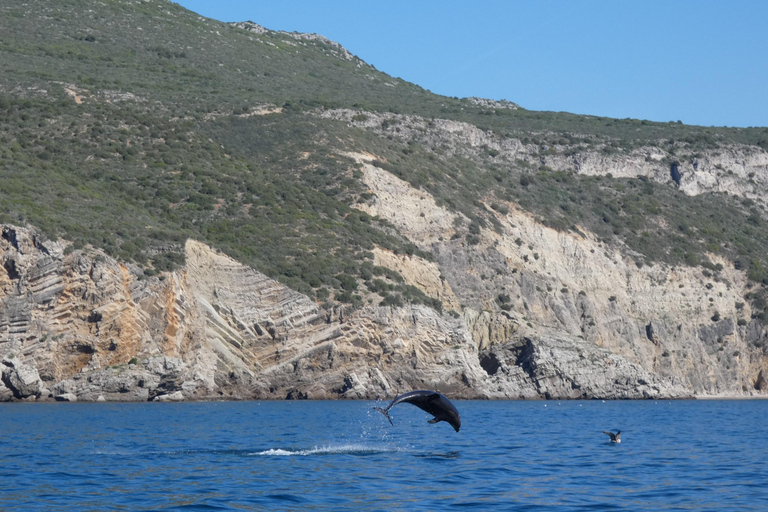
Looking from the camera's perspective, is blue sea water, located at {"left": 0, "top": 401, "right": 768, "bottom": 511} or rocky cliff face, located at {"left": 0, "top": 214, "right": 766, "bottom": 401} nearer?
blue sea water, located at {"left": 0, "top": 401, "right": 768, "bottom": 511}

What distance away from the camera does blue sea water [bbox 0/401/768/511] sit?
1756cm

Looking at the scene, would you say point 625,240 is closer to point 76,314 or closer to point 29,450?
point 76,314

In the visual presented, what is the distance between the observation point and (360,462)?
76.8ft

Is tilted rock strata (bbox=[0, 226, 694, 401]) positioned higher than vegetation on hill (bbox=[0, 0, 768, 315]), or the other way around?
vegetation on hill (bbox=[0, 0, 768, 315])

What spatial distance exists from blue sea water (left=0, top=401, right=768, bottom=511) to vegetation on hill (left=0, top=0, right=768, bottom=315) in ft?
58.9

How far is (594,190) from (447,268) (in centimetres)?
2682

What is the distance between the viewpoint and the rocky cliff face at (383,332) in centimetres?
4428

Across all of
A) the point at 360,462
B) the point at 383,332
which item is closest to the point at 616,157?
the point at 383,332

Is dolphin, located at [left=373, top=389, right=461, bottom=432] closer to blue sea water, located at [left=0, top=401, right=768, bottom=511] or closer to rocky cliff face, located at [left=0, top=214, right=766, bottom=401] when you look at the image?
blue sea water, located at [left=0, top=401, right=768, bottom=511]

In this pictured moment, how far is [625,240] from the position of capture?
76125 millimetres

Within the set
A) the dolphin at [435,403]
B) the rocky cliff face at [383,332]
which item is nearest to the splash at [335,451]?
the dolphin at [435,403]

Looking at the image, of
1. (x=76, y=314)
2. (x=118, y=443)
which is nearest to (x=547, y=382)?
(x=76, y=314)

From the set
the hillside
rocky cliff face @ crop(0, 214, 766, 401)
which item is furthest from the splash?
the hillside

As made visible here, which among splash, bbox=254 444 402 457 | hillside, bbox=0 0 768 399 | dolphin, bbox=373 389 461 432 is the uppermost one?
hillside, bbox=0 0 768 399
